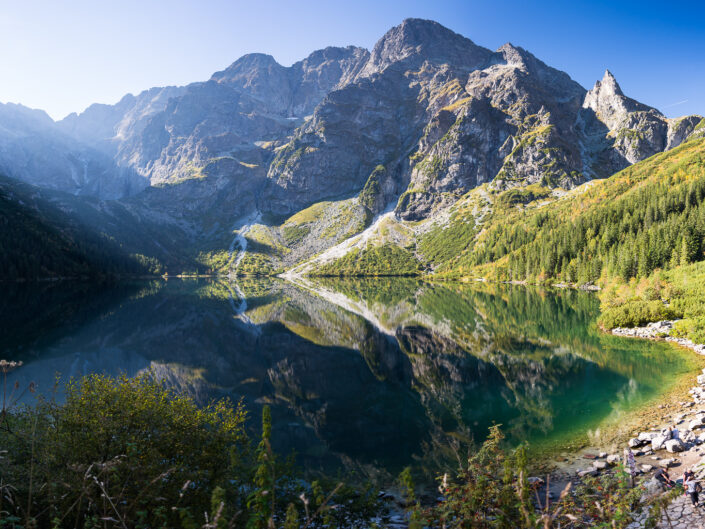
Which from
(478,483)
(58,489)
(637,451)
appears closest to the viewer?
(58,489)

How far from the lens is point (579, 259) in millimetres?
111375

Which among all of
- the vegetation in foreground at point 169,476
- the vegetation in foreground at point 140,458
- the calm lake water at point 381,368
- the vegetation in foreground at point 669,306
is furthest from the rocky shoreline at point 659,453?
the vegetation in foreground at point 669,306

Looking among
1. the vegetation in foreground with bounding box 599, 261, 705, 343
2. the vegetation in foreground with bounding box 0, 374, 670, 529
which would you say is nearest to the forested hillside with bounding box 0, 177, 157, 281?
the vegetation in foreground with bounding box 0, 374, 670, 529

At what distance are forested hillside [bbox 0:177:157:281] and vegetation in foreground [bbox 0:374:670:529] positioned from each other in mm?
175345

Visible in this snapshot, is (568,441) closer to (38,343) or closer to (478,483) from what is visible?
(478,483)

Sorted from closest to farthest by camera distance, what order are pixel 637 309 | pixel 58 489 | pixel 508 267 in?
1. pixel 58 489
2. pixel 637 309
3. pixel 508 267

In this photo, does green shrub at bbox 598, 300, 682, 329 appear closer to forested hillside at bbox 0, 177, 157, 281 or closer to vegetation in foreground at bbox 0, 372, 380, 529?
vegetation in foreground at bbox 0, 372, 380, 529

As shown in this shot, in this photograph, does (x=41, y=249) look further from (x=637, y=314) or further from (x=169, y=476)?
(x=637, y=314)

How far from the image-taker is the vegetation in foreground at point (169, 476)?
7.56 m

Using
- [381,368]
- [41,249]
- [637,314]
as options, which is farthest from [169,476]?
[41,249]

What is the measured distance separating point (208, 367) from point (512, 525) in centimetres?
3395

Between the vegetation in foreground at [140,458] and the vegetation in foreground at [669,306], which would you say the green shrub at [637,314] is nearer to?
the vegetation in foreground at [669,306]

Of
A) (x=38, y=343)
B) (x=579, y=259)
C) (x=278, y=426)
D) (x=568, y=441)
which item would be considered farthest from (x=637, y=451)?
(x=579, y=259)

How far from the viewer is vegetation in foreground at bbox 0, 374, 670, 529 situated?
7.56 metres
